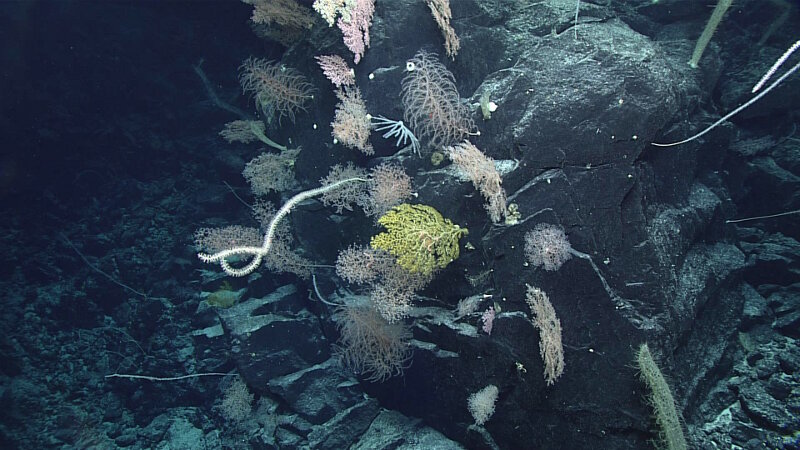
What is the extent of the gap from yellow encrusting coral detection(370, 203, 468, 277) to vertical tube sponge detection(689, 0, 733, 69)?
373 cm

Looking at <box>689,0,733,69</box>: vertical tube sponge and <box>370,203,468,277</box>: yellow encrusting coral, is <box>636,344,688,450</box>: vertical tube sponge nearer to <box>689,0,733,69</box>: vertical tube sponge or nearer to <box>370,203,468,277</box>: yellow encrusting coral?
<box>370,203,468,277</box>: yellow encrusting coral

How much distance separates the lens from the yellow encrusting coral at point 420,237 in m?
4.25

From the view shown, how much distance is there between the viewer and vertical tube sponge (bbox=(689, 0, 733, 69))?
4169 mm

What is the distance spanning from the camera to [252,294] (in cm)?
684

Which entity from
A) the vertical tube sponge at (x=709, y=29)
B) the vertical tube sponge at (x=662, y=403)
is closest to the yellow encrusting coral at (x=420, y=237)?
the vertical tube sponge at (x=662, y=403)

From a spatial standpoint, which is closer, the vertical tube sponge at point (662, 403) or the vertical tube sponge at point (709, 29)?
the vertical tube sponge at point (662, 403)

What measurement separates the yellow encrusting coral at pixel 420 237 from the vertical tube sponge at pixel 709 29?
373 centimetres

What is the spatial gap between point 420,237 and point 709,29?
4246mm

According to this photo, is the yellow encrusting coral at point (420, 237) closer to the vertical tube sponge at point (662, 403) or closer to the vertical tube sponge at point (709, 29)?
the vertical tube sponge at point (662, 403)

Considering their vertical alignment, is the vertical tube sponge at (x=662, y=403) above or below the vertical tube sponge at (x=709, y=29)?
below

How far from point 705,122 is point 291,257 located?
247 inches

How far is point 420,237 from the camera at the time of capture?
424cm

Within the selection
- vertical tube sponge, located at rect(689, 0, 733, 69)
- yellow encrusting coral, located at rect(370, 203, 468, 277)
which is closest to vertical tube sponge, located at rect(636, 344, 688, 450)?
yellow encrusting coral, located at rect(370, 203, 468, 277)

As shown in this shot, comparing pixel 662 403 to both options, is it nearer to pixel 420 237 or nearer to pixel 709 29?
pixel 420 237
